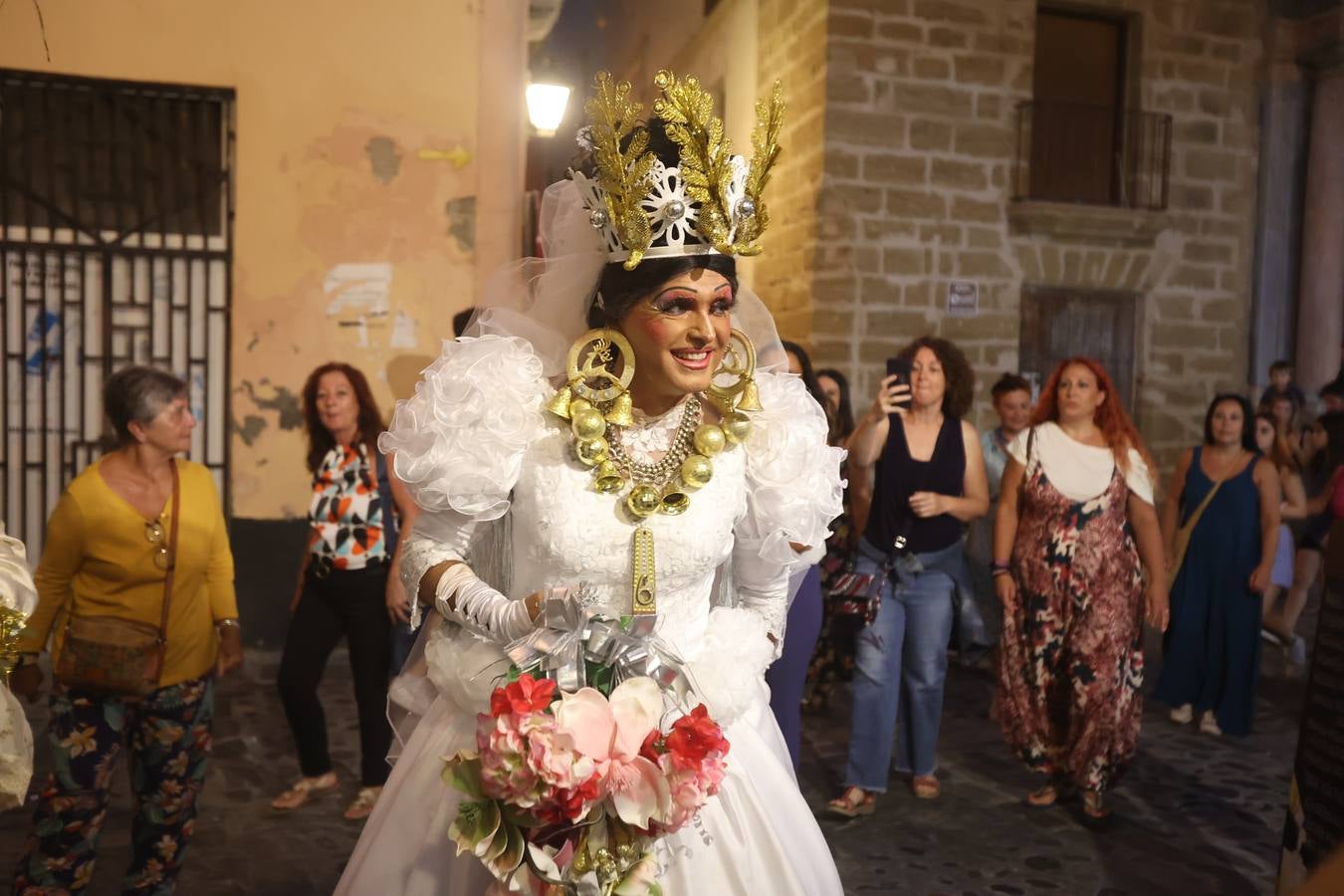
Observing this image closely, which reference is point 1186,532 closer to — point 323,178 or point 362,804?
point 362,804

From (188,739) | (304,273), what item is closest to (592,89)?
(188,739)

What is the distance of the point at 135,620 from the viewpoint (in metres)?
3.61

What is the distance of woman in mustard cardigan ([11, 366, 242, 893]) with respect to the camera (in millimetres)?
3418

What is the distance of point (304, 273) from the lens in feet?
23.9

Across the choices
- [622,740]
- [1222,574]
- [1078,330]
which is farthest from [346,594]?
[1078,330]

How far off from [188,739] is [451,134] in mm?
4763

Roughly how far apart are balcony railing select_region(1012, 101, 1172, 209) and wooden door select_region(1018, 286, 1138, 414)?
1.01 meters

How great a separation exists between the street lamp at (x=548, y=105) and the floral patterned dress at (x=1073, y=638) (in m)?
5.29

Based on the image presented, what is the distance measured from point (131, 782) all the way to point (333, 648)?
1.43 m

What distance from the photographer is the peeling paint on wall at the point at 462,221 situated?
749 cm

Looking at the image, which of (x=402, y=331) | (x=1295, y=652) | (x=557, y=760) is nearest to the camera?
(x=557, y=760)

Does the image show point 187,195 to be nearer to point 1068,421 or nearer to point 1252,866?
point 1068,421

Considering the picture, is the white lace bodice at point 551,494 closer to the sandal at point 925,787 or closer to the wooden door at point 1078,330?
the sandal at point 925,787

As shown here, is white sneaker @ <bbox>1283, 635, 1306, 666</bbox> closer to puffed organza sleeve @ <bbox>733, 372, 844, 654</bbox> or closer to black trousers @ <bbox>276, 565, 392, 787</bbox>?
black trousers @ <bbox>276, 565, 392, 787</bbox>
